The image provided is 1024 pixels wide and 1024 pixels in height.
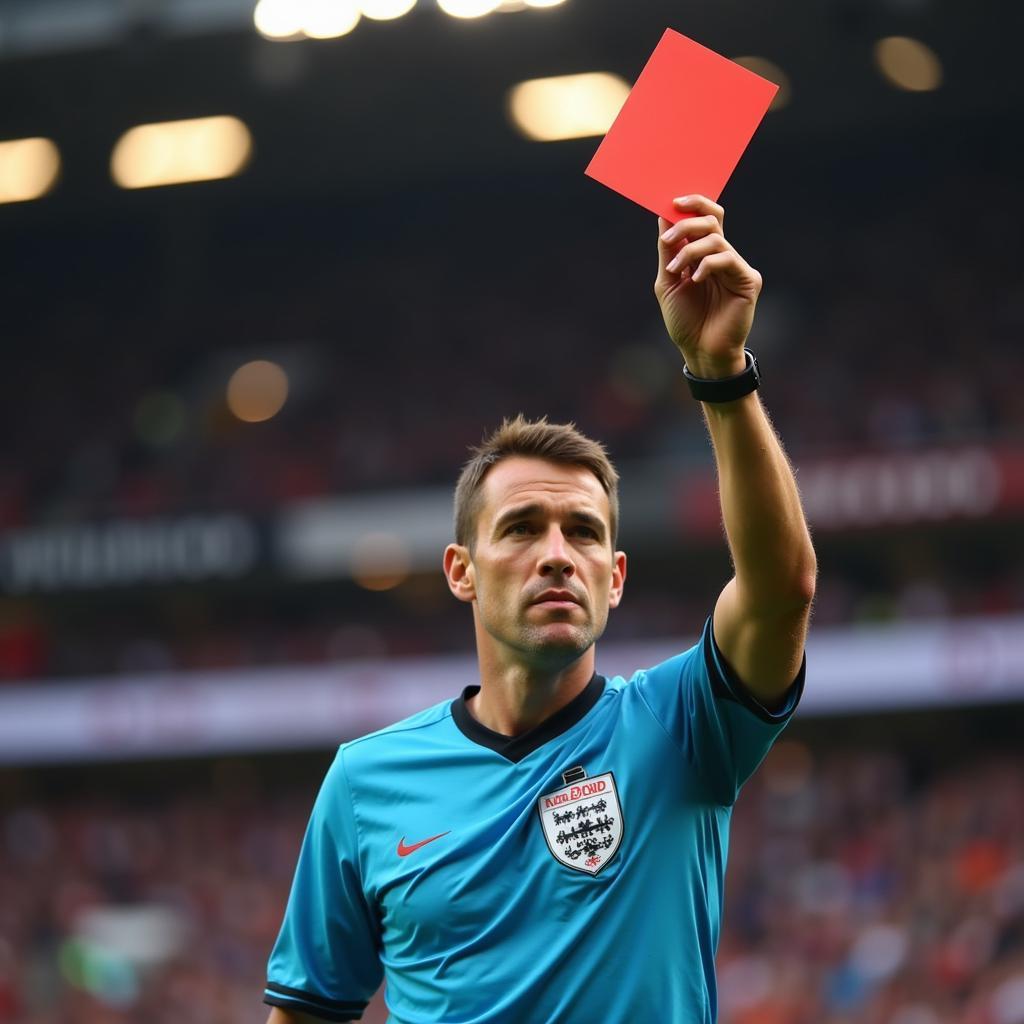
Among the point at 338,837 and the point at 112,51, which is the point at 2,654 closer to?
the point at 112,51

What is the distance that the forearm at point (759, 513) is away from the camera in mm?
2260

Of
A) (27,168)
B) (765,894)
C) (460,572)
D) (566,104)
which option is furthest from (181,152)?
(460,572)

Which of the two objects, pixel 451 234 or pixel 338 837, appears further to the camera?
pixel 451 234

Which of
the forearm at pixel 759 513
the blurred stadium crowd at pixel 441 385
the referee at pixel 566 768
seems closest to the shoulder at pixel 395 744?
the referee at pixel 566 768

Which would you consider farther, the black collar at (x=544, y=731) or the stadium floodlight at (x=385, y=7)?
the stadium floodlight at (x=385, y=7)

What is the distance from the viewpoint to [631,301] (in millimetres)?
20578

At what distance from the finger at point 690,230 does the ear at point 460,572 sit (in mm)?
702

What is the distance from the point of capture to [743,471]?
2262 mm

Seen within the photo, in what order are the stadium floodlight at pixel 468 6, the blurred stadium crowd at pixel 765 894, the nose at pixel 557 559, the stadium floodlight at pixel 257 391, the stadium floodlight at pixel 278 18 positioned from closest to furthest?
the nose at pixel 557 559, the blurred stadium crowd at pixel 765 894, the stadium floodlight at pixel 468 6, the stadium floodlight at pixel 278 18, the stadium floodlight at pixel 257 391

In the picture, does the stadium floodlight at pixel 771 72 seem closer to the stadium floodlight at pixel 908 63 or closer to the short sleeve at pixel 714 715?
the stadium floodlight at pixel 908 63

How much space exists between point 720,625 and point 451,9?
14618 millimetres

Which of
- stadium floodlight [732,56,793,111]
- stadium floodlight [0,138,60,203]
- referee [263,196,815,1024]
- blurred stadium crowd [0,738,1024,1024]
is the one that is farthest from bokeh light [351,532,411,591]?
referee [263,196,815,1024]

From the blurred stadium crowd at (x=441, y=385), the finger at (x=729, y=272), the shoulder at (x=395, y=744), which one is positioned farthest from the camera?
the blurred stadium crowd at (x=441, y=385)

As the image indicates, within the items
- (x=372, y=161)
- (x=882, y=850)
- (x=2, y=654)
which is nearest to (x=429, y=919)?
(x=882, y=850)
